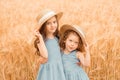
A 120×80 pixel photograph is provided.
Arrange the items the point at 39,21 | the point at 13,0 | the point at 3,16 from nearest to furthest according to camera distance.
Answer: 1. the point at 39,21
2. the point at 3,16
3. the point at 13,0

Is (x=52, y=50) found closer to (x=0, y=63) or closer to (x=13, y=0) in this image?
(x=0, y=63)

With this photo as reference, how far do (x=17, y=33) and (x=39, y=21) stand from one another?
2.87 ft

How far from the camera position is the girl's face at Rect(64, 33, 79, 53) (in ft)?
10.3

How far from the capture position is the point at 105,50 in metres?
3.60

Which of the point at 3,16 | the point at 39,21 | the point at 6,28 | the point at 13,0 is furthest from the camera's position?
the point at 13,0

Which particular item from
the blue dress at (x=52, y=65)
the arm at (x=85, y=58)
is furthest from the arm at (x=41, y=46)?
the arm at (x=85, y=58)

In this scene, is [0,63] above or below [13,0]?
below

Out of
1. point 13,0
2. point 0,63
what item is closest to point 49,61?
point 0,63

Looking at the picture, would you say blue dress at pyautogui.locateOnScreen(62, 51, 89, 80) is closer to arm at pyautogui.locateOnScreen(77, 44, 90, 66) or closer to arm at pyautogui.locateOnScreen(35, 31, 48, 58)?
arm at pyautogui.locateOnScreen(77, 44, 90, 66)

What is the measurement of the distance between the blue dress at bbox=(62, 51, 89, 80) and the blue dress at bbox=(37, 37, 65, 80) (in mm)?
42

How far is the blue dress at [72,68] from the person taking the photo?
10.3 ft

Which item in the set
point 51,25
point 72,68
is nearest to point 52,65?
point 72,68

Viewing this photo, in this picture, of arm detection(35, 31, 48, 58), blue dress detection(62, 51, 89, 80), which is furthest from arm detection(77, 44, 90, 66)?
arm detection(35, 31, 48, 58)

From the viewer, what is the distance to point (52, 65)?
3.13m
